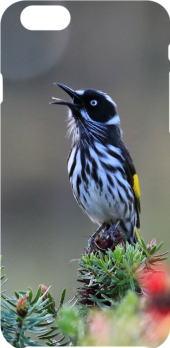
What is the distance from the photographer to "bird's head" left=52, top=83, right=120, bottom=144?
3.15m

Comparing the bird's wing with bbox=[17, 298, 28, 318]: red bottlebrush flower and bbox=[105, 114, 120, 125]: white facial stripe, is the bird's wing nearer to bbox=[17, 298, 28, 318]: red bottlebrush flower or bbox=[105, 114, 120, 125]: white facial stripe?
bbox=[105, 114, 120, 125]: white facial stripe

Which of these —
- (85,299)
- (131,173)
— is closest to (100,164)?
(131,173)

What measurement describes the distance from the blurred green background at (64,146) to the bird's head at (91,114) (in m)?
2.10

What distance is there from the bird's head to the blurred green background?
2.10m

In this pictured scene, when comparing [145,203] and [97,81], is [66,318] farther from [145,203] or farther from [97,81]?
[97,81]

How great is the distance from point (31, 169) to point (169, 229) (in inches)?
83.7

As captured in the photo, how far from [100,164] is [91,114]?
463 mm

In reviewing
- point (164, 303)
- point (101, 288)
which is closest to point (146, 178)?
point (101, 288)

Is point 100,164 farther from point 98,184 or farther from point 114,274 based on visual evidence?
point 114,274

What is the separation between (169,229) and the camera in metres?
5.32

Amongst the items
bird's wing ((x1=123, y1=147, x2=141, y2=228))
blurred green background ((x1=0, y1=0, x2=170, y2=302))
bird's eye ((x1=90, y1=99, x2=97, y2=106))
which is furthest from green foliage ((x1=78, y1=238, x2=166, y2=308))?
blurred green background ((x1=0, y1=0, x2=170, y2=302))

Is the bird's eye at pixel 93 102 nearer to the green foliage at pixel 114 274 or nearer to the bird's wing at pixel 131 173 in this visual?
the bird's wing at pixel 131 173

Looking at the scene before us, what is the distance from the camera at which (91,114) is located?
3262 millimetres

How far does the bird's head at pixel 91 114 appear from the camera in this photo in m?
3.15
